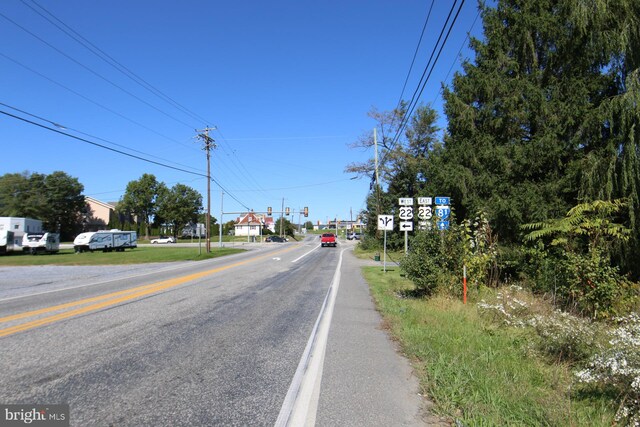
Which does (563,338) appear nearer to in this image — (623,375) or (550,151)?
(623,375)

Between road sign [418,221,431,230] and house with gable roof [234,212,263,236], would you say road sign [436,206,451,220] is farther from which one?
house with gable roof [234,212,263,236]

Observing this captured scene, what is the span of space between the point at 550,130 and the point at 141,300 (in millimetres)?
13076

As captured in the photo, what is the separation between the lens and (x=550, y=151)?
12773 millimetres

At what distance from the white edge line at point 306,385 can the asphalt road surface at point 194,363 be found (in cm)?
2

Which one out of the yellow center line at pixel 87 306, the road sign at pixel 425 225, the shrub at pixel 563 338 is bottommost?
the yellow center line at pixel 87 306

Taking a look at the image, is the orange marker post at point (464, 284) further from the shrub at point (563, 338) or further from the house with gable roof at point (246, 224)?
the house with gable roof at point (246, 224)

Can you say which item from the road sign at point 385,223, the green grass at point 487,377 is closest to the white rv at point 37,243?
the road sign at point 385,223

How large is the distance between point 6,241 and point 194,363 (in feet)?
147

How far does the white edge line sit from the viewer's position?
413cm

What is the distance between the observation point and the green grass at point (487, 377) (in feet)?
13.2

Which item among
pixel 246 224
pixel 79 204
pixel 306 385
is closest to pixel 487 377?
pixel 306 385

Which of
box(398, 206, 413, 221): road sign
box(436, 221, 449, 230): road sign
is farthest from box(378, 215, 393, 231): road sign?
box(436, 221, 449, 230): road sign

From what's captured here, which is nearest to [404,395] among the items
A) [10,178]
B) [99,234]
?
[99,234]

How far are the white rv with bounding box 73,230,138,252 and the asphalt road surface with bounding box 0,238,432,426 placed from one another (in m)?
40.2
